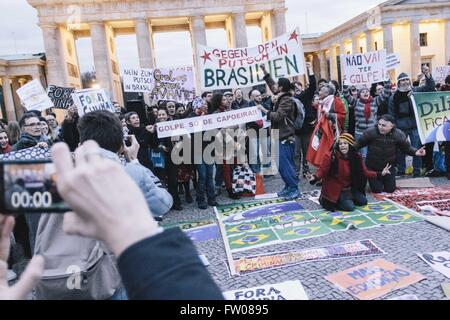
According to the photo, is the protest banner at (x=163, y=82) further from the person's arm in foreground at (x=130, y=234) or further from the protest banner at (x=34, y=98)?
the person's arm in foreground at (x=130, y=234)

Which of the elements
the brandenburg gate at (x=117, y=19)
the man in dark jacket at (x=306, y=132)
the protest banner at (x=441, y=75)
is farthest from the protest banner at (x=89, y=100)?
the brandenburg gate at (x=117, y=19)

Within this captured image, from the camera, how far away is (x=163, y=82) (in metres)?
10.8

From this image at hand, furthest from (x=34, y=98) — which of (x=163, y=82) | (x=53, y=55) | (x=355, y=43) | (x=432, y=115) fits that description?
(x=355, y=43)

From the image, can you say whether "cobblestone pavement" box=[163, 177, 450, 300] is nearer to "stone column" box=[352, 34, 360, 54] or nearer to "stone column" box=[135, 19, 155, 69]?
"stone column" box=[135, 19, 155, 69]

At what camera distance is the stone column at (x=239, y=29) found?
36375 mm

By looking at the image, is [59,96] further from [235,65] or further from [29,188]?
[29,188]

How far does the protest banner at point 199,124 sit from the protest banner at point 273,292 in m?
4.09

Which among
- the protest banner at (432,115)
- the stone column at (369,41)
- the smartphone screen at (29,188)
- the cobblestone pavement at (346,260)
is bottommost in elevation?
the cobblestone pavement at (346,260)

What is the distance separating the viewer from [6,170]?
2.93 ft

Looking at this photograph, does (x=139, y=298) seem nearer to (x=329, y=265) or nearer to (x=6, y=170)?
(x=6, y=170)

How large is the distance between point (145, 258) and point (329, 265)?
355cm

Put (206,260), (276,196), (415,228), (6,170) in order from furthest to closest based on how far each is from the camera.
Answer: (276,196)
(415,228)
(206,260)
(6,170)

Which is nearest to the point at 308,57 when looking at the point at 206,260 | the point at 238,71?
the point at 238,71

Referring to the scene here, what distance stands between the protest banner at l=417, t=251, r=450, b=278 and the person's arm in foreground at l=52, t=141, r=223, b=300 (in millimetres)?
3497
